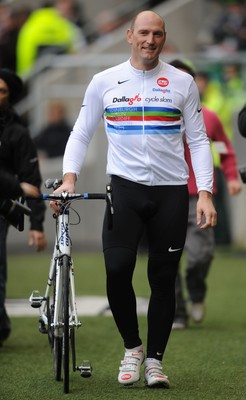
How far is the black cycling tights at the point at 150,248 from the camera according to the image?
771 centimetres

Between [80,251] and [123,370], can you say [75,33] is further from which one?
[123,370]

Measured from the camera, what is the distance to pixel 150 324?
7922 millimetres

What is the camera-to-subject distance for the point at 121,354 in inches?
372

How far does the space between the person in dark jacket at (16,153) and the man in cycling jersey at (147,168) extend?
138cm

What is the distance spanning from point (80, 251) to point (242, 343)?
8011 millimetres

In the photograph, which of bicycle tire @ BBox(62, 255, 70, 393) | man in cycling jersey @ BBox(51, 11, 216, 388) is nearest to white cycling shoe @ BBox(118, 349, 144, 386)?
man in cycling jersey @ BBox(51, 11, 216, 388)

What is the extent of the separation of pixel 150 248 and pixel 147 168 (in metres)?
0.50

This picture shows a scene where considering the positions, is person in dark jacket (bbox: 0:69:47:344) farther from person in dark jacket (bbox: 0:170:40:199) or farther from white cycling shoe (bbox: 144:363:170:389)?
person in dark jacket (bbox: 0:170:40:199)

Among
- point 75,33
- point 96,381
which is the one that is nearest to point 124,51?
point 75,33

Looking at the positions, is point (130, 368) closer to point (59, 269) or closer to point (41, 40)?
point (59, 269)

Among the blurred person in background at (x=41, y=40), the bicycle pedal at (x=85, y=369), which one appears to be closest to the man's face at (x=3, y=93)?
the bicycle pedal at (x=85, y=369)

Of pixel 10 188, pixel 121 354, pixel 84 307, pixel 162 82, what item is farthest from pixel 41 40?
pixel 10 188

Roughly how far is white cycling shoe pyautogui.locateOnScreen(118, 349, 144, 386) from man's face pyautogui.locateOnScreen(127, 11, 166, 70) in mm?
1702

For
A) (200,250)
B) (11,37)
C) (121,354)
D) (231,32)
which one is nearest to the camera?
(121,354)
